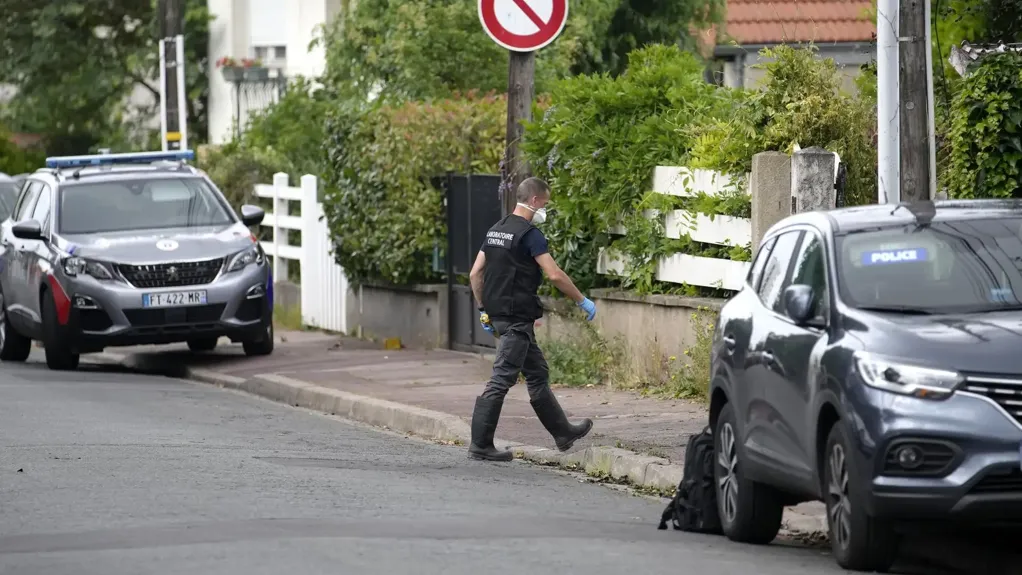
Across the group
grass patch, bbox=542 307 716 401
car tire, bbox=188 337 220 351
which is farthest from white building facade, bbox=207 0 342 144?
grass patch, bbox=542 307 716 401

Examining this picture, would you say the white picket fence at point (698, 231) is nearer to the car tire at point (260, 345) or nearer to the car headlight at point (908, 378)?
the car tire at point (260, 345)

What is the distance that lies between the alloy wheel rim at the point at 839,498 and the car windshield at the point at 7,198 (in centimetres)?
1970

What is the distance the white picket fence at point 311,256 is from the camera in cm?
2264

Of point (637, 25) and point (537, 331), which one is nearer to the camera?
point (537, 331)

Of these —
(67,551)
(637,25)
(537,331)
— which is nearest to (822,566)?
(67,551)

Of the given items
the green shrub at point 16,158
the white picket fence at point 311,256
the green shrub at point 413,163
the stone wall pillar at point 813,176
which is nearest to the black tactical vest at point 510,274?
the stone wall pillar at point 813,176

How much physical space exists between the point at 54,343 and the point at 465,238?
158 inches

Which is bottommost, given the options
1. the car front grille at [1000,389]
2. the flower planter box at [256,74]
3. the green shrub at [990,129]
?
the car front grille at [1000,389]

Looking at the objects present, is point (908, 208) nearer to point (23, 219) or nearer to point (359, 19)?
point (23, 219)

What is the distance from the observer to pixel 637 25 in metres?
28.0

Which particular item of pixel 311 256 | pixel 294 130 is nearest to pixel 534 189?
pixel 311 256

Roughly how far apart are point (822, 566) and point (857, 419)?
0.89 meters

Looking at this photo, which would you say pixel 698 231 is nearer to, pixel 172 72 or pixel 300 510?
pixel 300 510

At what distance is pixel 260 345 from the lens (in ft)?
65.1
